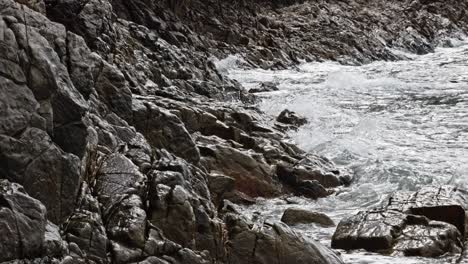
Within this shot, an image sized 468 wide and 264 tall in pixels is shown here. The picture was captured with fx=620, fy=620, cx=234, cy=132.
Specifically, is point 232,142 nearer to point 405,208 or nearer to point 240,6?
point 405,208

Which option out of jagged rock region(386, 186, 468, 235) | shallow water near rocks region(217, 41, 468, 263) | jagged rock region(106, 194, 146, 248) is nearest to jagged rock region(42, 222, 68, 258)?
jagged rock region(106, 194, 146, 248)

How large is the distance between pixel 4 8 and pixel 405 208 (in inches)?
259

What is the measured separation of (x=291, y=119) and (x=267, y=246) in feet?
32.6

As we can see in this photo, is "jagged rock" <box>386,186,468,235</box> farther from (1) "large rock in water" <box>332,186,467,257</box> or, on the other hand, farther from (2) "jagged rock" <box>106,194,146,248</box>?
(2) "jagged rock" <box>106,194,146,248</box>

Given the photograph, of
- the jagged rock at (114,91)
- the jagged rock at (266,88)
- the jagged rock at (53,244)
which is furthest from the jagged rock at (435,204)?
the jagged rock at (266,88)

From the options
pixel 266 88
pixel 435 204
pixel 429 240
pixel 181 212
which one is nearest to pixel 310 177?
pixel 435 204

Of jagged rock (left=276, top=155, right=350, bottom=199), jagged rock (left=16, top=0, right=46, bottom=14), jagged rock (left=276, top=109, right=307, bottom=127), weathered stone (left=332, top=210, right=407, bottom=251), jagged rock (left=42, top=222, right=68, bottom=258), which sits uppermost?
jagged rock (left=16, top=0, right=46, bottom=14)

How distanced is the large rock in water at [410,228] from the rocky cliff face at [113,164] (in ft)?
3.97

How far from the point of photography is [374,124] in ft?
59.2

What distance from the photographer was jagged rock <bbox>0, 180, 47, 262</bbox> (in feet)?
15.8

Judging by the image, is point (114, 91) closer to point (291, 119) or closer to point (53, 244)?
point (53, 244)

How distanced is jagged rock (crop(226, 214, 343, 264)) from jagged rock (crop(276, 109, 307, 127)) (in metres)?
9.35

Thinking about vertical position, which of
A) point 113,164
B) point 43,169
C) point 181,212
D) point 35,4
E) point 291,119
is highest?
point 35,4

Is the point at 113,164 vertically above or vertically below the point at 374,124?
above
